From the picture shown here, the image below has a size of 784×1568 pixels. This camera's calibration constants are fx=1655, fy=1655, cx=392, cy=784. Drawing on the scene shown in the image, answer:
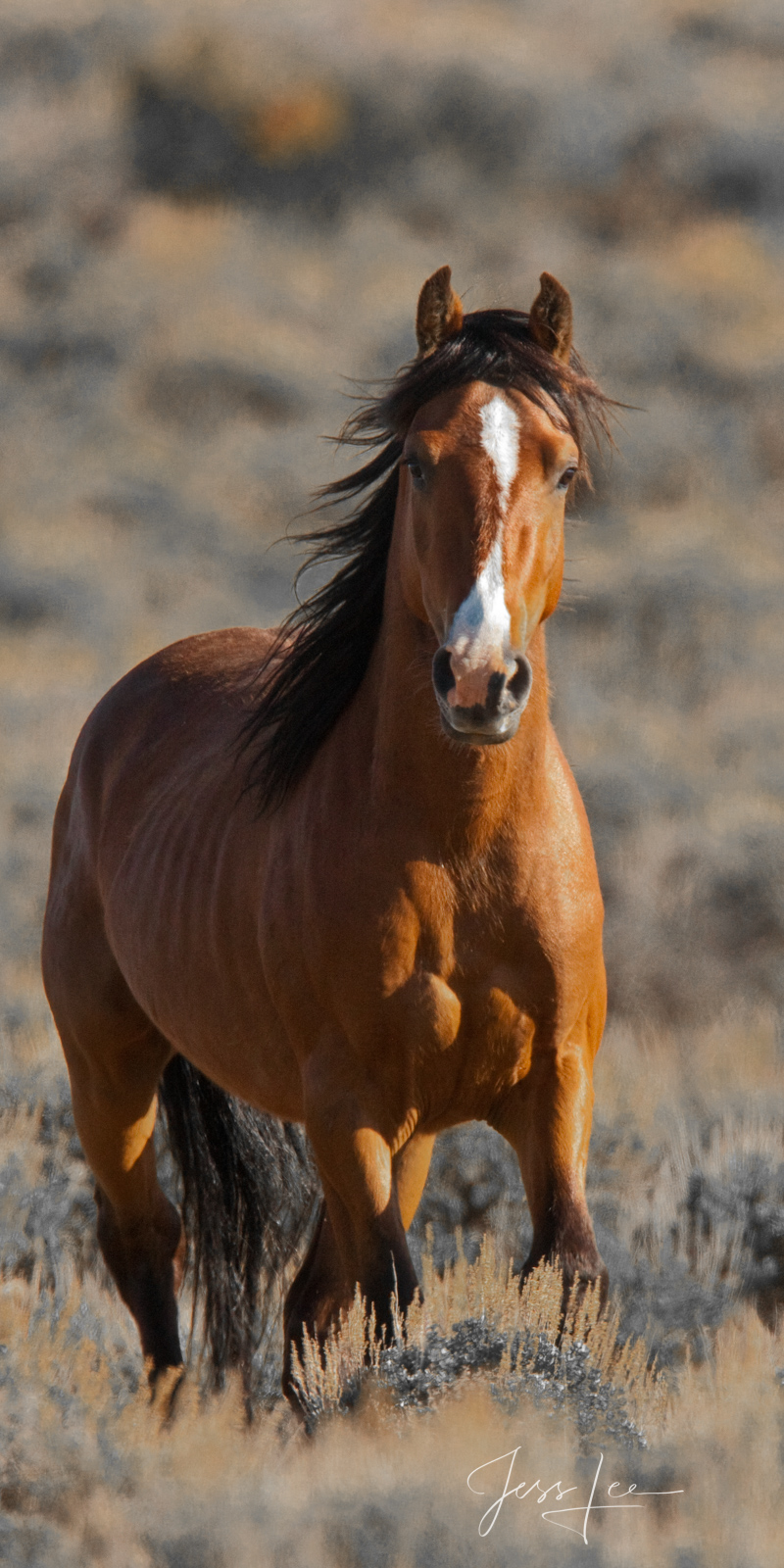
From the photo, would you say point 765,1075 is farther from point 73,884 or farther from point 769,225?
point 769,225

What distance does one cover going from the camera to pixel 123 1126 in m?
4.77

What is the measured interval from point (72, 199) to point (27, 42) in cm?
522

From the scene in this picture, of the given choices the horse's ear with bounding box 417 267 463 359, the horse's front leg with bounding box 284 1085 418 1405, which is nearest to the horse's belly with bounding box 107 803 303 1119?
the horse's front leg with bounding box 284 1085 418 1405

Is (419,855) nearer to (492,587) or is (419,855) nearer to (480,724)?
(480,724)

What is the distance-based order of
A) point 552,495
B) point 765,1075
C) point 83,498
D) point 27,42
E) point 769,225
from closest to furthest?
point 552,495 < point 765,1075 < point 83,498 < point 769,225 < point 27,42

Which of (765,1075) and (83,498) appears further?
(83,498)

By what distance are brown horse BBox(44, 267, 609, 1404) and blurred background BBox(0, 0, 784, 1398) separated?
0.61 meters

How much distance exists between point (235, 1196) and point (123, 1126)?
0.41m

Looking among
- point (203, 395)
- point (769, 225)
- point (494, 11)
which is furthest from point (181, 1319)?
point (494, 11)

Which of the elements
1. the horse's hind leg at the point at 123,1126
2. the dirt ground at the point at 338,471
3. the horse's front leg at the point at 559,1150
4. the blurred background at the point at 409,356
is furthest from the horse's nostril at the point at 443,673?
the horse's hind leg at the point at 123,1126

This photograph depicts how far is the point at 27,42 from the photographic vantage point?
2864 cm

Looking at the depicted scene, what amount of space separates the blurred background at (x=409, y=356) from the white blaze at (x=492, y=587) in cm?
72

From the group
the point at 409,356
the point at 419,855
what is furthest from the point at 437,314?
the point at 409,356
